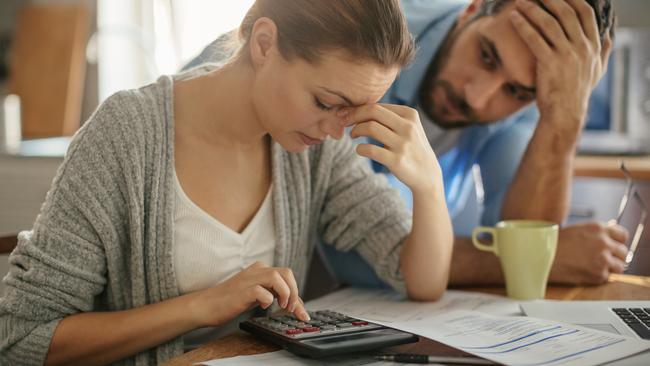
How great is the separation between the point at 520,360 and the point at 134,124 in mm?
647

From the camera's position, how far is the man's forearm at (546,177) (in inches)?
59.4

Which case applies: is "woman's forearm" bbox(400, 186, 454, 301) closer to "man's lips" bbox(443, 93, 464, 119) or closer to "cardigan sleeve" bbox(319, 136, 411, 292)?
"cardigan sleeve" bbox(319, 136, 411, 292)

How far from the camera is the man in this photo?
1.32m

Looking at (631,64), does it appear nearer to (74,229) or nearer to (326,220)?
(326,220)

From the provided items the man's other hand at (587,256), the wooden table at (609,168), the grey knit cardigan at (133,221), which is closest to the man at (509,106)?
the man's other hand at (587,256)

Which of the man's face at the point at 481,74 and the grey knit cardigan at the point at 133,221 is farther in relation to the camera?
the man's face at the point at 481,74

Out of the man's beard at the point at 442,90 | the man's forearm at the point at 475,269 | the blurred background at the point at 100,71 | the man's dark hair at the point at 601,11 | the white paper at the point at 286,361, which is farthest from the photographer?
the blurred background at the point at 100,71

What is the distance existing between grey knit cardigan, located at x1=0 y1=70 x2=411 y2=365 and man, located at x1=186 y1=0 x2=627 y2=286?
0.11 m

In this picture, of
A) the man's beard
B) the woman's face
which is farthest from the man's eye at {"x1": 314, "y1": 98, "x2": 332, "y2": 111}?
the man's beard

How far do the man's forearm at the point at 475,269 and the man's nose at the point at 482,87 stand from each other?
374 millimetres

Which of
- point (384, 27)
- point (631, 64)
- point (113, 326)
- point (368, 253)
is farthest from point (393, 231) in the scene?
point (631, 64)

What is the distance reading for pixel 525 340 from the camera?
3.04ft

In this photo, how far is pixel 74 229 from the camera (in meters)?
1.03

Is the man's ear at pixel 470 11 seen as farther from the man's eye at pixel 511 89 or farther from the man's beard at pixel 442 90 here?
the man's eye at pixel 511 89
